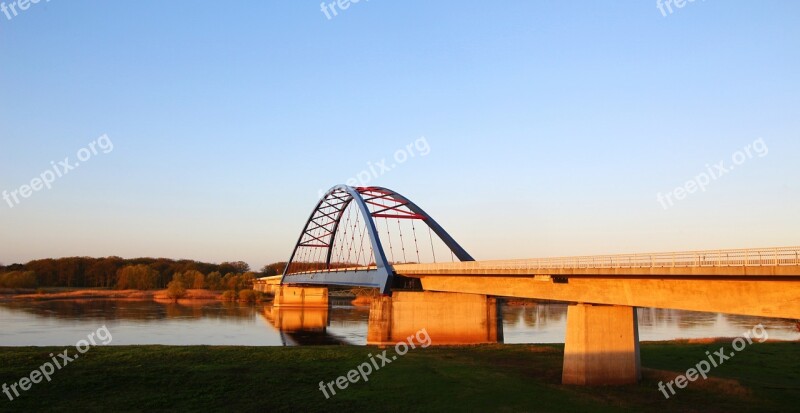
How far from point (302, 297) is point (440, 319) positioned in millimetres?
57124

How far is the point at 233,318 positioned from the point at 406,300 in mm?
36193

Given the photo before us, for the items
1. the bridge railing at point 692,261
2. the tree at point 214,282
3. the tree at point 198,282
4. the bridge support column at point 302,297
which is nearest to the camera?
the bridge railing at point 692,261

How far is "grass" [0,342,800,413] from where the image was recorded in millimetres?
19422

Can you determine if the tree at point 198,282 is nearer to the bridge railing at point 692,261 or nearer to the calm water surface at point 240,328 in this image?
the calm water surface at point 240,328

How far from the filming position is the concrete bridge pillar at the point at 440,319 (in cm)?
4256

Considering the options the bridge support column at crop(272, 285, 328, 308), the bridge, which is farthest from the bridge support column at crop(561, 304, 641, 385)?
the bridge support column at crop(272, 285, 328, 308)

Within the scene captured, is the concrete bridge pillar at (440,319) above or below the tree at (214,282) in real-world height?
below

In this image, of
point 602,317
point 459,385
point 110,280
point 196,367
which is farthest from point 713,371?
point 110,280

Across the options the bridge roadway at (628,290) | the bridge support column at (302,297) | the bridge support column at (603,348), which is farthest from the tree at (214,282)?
the bridge support column at (603,348)

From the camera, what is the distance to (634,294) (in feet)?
71.9

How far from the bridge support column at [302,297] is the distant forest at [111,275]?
3192cm

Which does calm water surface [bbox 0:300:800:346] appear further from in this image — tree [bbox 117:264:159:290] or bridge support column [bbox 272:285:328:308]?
tree [bbox 117:264:159:290]

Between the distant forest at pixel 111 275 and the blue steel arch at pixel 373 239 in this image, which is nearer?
the blue steel arch at pixel 373 239

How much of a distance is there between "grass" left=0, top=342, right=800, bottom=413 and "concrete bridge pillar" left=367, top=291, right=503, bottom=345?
11115 millimetres
